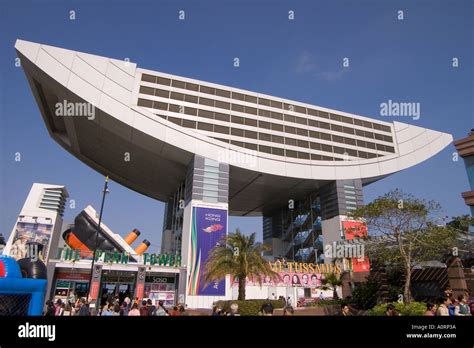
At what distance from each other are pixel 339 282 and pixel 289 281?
6.55m

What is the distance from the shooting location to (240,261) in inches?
1103

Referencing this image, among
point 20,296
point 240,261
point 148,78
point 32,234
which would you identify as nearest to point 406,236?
point 240,261

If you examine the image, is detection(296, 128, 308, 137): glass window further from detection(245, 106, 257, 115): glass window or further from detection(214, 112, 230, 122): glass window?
detection(214, 112, 230, 122): glass window

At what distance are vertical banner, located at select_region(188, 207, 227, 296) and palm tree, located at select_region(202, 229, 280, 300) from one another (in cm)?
711

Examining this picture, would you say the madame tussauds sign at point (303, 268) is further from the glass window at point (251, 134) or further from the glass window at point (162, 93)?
the glass window at point (162, 93)

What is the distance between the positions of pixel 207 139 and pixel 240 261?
20.2 m

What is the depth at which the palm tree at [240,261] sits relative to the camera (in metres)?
27.6

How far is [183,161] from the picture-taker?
46.0 meters

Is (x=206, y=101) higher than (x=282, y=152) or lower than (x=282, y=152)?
higher

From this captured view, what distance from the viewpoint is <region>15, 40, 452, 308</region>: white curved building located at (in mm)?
40344

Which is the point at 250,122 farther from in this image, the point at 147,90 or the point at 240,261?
the point at 240,261

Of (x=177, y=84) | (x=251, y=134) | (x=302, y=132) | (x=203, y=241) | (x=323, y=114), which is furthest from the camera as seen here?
(x=323, y=114)

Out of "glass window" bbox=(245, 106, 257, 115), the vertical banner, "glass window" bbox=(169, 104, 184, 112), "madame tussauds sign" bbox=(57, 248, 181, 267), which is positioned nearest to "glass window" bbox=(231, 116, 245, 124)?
"glass window" bbox=(245, 106, 257, 115)
